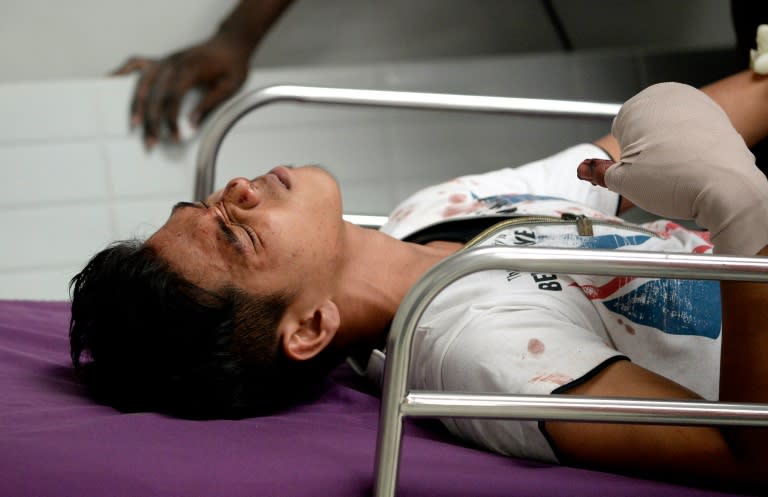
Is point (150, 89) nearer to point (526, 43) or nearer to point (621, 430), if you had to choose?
point (526, 43)

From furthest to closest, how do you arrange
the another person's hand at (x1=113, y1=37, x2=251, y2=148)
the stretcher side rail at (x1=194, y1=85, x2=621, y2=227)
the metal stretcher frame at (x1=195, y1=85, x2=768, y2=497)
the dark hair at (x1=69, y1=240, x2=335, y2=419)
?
the another person's hand at (x1=113, y1=37, x2=251, y2=148) < the stretcher side rail at (x1=194, y1=85, x2=621, y2=227) < the dark hair at (x1=69, y1=240, x2=335, y2=419) < the metal stretcher frame at (x1=195, y1=85, x2=768, y2=497)

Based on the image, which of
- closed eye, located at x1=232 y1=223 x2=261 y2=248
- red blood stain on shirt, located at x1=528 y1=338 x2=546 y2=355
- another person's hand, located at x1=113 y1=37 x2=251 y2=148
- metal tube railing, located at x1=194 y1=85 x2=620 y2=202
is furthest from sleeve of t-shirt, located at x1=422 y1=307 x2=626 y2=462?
another person's hand, located at x1=113 y1=37 x2=251 y2=148

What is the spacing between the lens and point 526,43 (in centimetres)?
277

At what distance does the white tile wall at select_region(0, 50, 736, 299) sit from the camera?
2.33 meters

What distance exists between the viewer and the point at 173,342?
1084mm

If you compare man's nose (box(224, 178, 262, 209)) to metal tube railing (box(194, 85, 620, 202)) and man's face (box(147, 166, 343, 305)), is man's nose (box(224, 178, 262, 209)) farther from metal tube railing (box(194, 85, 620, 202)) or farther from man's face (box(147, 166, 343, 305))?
metal tube railing (box(194, 85, 620, 202))

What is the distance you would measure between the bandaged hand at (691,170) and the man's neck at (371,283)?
14.2 inches

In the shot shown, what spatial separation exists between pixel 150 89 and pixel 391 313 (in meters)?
1.33

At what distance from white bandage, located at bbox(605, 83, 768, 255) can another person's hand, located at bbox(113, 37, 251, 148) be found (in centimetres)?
157

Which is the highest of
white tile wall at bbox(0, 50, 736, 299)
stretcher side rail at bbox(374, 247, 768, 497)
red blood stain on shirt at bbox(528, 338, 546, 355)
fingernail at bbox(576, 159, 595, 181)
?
fingernail at bbox(576, 159, 595, 181)

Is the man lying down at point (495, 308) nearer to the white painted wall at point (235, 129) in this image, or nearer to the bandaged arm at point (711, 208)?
the bandaged arm at point (711, 208)

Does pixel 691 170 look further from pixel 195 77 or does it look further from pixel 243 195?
pixel 195 77

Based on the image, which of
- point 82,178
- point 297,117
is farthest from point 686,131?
point 82,178

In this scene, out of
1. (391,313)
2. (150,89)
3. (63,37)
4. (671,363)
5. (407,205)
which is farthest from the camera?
(63,37)
